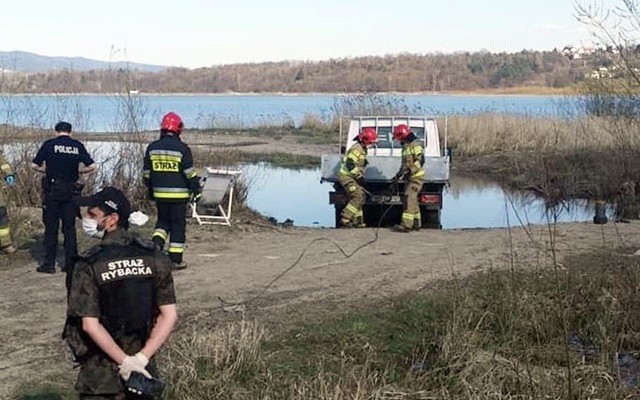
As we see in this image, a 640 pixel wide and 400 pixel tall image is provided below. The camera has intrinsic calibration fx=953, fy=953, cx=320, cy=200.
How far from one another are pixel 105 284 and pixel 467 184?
891 inches

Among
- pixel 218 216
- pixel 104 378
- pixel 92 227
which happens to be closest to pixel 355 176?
pixel 218 216

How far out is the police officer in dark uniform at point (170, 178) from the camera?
10.0 m

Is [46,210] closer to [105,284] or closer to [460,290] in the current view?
[460,290]

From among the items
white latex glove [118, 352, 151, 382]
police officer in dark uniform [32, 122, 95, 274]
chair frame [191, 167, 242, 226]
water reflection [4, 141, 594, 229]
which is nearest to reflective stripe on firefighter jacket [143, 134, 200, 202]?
police officer in dark uniform [32, 122, 95, 274]

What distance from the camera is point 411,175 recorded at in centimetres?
1430

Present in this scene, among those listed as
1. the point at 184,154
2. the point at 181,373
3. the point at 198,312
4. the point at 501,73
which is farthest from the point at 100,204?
the point at 501,73

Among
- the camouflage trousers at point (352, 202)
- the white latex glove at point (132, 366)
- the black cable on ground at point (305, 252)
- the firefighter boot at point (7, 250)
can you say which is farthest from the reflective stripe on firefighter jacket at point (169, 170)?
the white latex glove at point (132, 366)

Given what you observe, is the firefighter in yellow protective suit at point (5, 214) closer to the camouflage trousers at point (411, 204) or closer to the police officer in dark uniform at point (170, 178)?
the police officer in dark uniform at point (170, 178)

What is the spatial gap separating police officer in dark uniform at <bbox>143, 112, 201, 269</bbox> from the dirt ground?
2.27 feet

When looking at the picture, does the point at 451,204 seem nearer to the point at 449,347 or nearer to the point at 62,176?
the point at 62,176

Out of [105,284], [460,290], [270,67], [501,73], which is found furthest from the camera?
[270,67]

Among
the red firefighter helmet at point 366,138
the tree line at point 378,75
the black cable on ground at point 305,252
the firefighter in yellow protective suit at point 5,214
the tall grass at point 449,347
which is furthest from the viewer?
the tree line at point 378,75

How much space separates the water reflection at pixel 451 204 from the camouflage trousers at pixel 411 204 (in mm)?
2662

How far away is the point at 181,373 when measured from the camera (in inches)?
254
